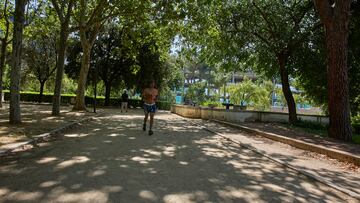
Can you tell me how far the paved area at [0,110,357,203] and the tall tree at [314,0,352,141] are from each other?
5159 millimetres

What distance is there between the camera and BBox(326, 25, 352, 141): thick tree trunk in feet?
43.4

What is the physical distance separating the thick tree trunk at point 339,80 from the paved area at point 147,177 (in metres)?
5.13

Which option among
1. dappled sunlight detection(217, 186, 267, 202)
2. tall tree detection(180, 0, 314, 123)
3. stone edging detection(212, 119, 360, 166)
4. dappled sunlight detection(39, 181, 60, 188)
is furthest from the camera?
tall tree detection(180, 0, 314, 123)

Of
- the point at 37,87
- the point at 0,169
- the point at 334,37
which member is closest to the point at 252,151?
the point at 334,37

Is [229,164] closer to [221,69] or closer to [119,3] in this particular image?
[119,3]

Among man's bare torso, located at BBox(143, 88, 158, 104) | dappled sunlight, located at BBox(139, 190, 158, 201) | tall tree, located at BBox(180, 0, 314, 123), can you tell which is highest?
tall tree, located at BBox(180, 0, 314, 123)

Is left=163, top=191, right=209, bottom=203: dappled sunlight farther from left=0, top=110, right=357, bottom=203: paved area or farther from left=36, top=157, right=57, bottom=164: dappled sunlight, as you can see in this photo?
left=36, top=157, right=57, bottom=164: dappled sunlight

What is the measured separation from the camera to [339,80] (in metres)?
13.2

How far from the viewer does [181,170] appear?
7.07 meters

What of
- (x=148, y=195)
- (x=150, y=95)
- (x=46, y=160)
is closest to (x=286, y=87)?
(x=150, y=95)

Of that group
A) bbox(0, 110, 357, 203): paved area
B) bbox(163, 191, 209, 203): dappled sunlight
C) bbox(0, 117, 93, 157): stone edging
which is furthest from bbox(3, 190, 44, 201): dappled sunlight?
bbox(0, 117, 93, 157): stone edging

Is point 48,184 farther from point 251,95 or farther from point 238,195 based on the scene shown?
point 251,95

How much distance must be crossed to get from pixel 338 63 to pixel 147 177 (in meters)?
9.44

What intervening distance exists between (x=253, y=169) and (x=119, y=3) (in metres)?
15.9
